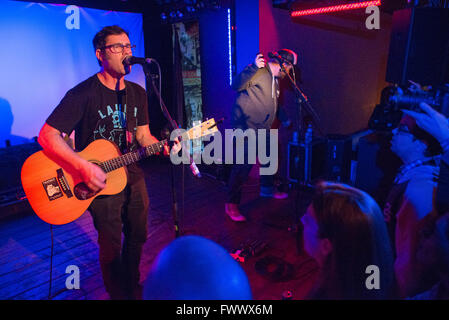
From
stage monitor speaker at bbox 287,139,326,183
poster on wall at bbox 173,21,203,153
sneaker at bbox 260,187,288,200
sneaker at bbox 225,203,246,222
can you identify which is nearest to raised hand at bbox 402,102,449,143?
sneaker at bbox 225,203,246,222

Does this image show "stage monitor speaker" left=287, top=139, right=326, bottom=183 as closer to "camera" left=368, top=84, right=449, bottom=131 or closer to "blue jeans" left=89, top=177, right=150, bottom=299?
"camera" left=368, top=84, right=449, bottom=131

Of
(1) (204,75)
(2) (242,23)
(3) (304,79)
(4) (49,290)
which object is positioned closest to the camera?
(4) (49,290)

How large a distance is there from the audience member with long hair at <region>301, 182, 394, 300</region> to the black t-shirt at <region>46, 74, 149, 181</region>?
1.69 m

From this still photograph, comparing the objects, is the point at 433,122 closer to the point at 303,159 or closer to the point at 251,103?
the point at 251,103

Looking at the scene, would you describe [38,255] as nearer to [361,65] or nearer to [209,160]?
[209,160]

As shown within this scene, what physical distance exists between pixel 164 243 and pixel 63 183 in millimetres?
1590

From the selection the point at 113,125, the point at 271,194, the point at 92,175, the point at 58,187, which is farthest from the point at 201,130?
the point at 271,194

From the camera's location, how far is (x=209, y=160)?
608 cm

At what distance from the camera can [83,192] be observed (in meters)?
2.26

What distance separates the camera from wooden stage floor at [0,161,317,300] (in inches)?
112

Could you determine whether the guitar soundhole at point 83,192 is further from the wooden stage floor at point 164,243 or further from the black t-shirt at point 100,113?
the wooden stage floor at point 164,243

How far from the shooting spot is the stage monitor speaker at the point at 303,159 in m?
5.07

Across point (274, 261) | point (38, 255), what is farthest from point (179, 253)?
point (38, 255)
